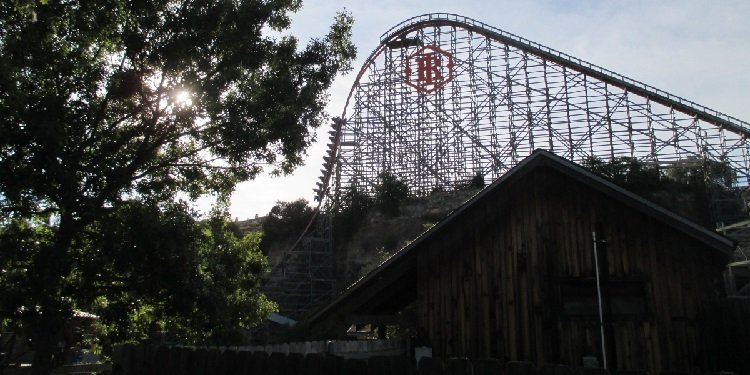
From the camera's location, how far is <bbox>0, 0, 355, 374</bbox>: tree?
8844 millimetres

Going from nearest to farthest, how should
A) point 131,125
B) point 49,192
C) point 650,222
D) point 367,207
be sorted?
point 650,222 < point 49,192 < point 131,125 < point 367,207

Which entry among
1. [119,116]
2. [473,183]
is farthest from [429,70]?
[119,116]

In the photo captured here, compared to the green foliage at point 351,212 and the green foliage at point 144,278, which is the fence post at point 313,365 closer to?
the green foliage at point 144,278

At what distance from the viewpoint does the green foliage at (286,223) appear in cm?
4408

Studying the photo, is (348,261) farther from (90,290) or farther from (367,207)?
(90,290)

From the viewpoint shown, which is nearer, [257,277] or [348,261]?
[257,277]

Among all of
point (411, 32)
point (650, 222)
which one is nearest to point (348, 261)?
point (411, 32)

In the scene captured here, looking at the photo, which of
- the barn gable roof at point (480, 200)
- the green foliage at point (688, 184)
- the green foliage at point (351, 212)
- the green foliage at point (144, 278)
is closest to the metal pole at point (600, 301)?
the barn gable roof at point (480, 200)

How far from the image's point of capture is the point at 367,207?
39.1m

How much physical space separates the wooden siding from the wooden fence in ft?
8.56

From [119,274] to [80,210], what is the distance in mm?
1268

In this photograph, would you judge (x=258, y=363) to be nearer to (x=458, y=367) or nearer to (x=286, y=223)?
(x=458, y=367)

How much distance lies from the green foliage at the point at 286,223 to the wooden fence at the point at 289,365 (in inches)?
1402

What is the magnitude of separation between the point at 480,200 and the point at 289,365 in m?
4.09
